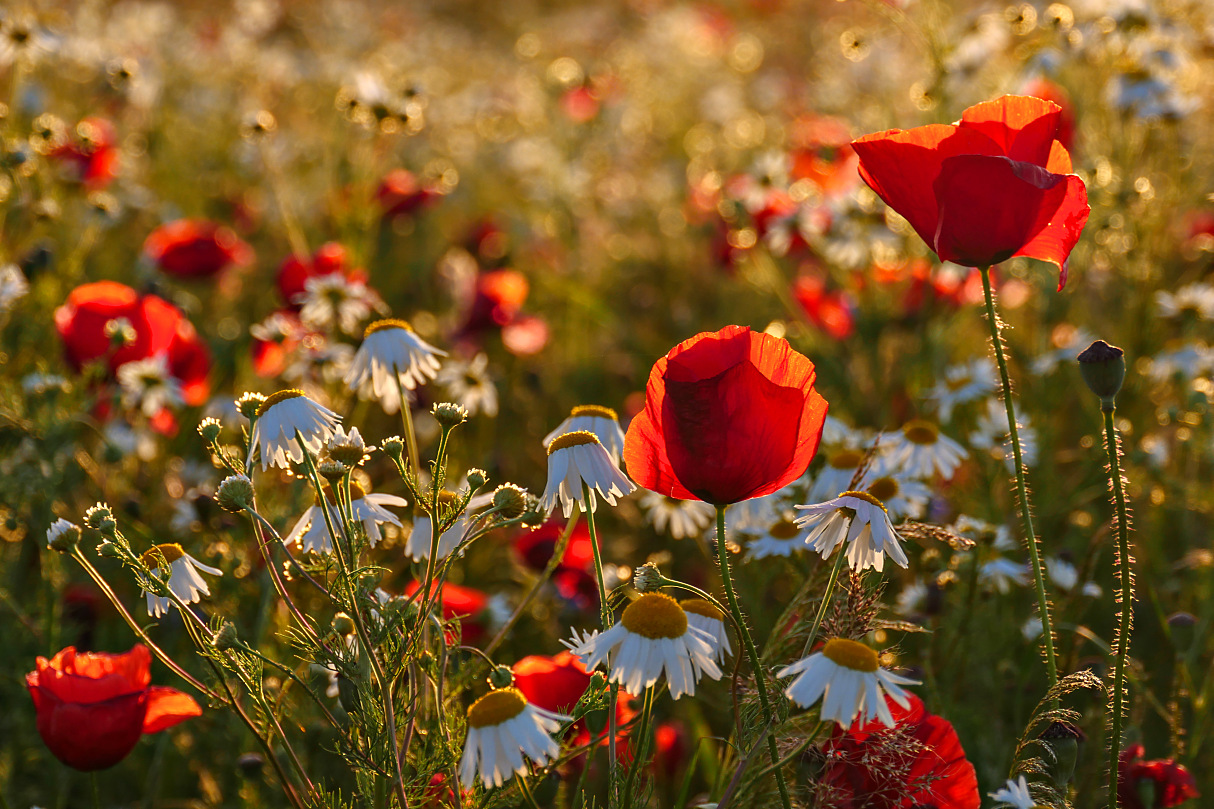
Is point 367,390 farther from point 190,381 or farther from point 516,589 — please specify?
point 516,589

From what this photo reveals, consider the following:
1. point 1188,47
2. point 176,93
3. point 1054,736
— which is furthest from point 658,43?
point 1054,736

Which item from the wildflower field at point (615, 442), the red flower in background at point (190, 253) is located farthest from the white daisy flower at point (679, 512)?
the red flower in background at point (190, 253)

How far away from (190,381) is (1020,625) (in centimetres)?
178

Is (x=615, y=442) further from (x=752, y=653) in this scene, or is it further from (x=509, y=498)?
Result: (x=752, y=653)

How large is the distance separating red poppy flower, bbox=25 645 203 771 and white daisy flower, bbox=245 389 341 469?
1.04 ft

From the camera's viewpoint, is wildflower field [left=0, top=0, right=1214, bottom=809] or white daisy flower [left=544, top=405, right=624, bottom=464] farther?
white daisy flower [left=544, top=405, right=624, bottom=464]

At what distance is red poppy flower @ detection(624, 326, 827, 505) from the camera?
2.91 ft

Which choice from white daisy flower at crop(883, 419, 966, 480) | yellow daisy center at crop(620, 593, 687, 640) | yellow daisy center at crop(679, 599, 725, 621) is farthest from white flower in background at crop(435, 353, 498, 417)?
yellow daisy center at crop(620, 593, 687, 640)

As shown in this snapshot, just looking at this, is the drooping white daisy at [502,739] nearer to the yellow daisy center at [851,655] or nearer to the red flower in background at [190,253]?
the yellow daisy center at [851,655]

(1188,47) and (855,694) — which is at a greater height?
(1188,47)

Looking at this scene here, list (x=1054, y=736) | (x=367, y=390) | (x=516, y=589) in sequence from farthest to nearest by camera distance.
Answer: (x=516, y=589), (x=367, y=390), (x=1054, y=736)

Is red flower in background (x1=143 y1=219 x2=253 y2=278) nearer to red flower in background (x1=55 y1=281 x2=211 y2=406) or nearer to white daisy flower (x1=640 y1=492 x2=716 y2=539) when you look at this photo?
red flower in background (x1=55 y1=281 x2=211 y2=406)

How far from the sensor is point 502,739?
80cm

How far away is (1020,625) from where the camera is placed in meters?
1.77
